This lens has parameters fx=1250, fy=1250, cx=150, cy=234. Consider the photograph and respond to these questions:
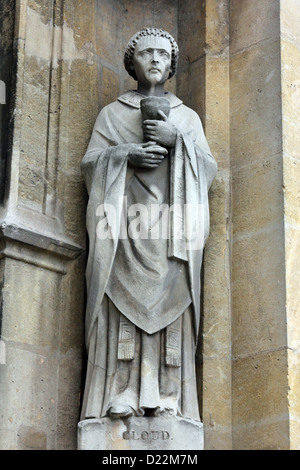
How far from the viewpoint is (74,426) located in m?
6.74

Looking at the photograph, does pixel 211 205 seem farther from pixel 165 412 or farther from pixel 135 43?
pixel 165 412

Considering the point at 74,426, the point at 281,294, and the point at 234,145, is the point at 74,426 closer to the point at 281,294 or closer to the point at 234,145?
the point at 281,294

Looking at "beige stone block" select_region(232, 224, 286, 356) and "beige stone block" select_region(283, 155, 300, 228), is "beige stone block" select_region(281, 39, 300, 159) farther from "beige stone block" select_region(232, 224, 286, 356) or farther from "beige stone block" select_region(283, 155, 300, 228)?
"beige stone block" select_region(232, 224, 286, 356)

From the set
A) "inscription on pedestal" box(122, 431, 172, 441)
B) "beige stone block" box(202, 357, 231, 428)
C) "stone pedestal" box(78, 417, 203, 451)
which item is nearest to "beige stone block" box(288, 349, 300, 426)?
"beige stone block" box(202, 357, 231, 428)

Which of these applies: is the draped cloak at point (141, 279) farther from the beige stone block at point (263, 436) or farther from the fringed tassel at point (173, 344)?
the beige stone block at point (263, 436)

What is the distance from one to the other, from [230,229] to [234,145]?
0.52 metres

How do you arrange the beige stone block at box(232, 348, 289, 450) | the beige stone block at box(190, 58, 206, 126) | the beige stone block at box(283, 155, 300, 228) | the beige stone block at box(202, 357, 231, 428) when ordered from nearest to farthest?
the beige stone block at box(232, 348, 289, 450) → the beige stone block at box(202, 357, 231, 428) → the beige stone block at box(283, 155, 300, 228) → the beige stone block at box(190, 58, 206, 126)

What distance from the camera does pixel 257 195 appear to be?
710 cm

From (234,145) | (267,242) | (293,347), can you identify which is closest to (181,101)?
(234,145)

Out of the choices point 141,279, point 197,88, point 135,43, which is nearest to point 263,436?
point 141,279

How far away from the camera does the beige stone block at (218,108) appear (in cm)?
734

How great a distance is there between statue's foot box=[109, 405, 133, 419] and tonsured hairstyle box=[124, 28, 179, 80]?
6.54 ft

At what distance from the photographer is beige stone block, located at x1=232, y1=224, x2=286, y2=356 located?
22.2ft

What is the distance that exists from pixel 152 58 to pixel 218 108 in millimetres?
612
